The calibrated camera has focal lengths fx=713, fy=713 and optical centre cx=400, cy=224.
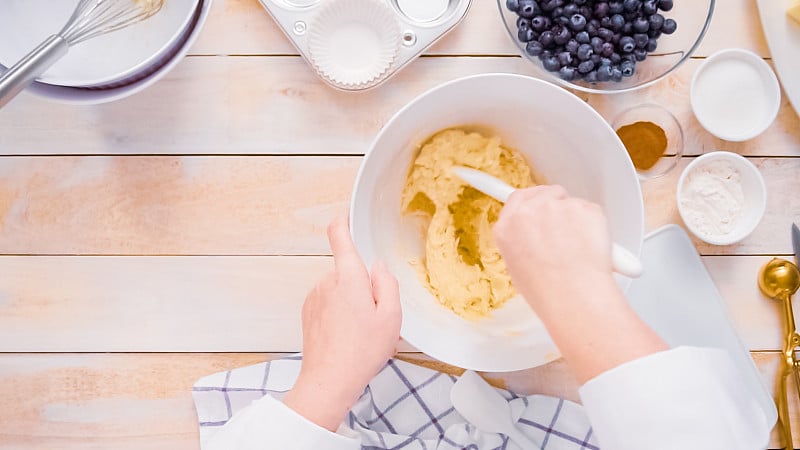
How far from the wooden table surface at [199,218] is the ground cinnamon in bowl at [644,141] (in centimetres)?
3

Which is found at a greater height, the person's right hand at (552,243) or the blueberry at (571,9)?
the blueberry at (571,9)

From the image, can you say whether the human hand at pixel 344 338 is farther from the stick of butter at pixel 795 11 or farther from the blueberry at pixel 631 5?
the stick of butter at pixel 795 11

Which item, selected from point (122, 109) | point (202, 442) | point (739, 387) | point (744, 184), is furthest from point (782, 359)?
point (122, 109)

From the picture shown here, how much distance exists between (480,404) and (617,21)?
1.52 ft

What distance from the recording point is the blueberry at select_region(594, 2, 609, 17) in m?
0.80

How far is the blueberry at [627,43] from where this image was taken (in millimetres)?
809

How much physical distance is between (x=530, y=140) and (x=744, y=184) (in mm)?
280

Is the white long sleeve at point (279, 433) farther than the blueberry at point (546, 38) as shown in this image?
No

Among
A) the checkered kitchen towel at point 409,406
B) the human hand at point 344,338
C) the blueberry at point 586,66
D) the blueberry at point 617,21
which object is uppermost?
the blueberry at point 617,21

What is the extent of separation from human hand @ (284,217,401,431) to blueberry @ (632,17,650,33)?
40cm

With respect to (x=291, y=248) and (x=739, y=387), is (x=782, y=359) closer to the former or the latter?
(x=739, y=387)

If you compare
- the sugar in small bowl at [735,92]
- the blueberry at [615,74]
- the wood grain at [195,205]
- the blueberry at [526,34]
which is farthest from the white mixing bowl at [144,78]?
the sugar in small bowl at [735,92]

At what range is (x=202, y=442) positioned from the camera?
878 mm

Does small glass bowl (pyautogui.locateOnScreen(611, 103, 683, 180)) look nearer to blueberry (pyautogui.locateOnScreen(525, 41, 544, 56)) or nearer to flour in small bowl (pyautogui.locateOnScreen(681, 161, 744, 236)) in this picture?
flour in small bowl (pyautogui.locateOnScreen(681, 161, 744, 236))
